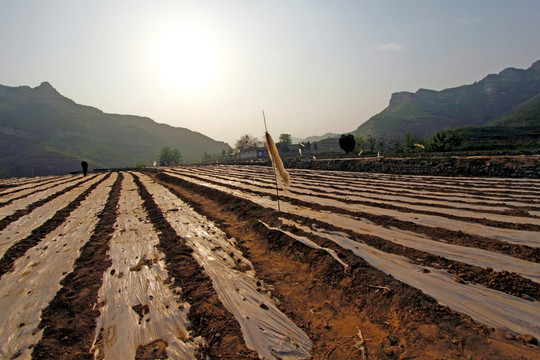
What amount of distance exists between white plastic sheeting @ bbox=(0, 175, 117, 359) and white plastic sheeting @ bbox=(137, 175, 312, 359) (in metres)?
Result: 1.96

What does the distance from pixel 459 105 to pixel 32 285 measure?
716 feet

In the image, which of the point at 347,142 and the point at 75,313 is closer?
the point at 75,313

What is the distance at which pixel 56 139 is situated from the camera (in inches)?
5502

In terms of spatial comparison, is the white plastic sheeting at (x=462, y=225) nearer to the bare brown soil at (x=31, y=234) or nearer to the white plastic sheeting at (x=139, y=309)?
the white plastic sheeting at (x=139, y=309)

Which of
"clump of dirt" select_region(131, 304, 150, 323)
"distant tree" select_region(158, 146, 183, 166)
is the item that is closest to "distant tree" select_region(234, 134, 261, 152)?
"distant tree" select_region(158, 146, 183, 166)

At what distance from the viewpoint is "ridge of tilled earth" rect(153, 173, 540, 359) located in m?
2.18

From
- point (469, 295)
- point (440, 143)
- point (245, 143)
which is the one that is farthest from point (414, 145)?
point (245, 143)

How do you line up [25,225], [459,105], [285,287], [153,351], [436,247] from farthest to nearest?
[459,105], [25,225], [436,247], [285,287], [153,351]

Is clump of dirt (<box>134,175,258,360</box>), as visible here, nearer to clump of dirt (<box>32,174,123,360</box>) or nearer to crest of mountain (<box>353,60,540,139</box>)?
clump of dirt (<box>32,174,123,360</box>)

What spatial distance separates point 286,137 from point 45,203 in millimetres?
83343

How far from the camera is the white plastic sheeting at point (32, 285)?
245 cm

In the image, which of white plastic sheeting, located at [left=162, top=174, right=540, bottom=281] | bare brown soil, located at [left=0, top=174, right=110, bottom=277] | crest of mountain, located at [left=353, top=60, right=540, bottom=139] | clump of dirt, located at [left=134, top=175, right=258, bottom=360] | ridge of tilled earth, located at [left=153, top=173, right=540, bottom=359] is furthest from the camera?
crest of mountain, located at [left=353, top=60, right=540, bottom=139]

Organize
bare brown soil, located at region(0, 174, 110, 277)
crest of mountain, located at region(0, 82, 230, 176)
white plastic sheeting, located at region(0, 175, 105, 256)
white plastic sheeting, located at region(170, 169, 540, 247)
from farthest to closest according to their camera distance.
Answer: crest of mountain, located at region(0, 82, 230, 176) → white plastic sheeting, located at region(0, 175, 105, 256) → bare brown soil, located at region(0, 174, 110, 277) → white plastic sheeting, located at region(170, 169, 540, 247)

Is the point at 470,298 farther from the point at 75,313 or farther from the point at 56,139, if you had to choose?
the point at 56,139
